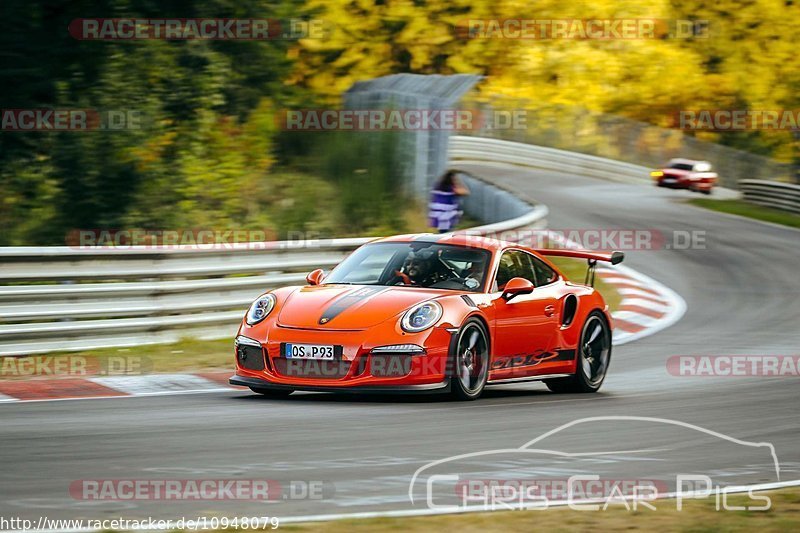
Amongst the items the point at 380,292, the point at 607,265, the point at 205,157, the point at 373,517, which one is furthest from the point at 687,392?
the point at 205,157

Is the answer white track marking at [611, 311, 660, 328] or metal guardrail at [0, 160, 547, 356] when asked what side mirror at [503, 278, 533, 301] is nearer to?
metal guardrail at [0, 160, 547, 356]

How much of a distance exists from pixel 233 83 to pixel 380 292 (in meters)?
12.7

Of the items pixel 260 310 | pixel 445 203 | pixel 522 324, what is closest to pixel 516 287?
pixel 522 324

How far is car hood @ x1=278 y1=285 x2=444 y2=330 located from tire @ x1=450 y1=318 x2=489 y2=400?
38cm

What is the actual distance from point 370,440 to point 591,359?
13.7ft

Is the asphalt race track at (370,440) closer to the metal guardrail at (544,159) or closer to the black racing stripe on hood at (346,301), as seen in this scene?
the black racing stripe on hood at (346,301)

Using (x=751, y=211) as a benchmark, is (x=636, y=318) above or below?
above

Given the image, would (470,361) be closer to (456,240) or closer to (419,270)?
(419,270)

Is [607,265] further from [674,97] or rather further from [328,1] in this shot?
[674,97]

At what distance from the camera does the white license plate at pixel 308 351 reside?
929 centimetres

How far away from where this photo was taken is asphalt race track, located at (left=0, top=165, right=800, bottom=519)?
6.05 meters

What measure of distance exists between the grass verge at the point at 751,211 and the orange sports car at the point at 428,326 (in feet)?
65.6

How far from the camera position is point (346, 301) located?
970 centimetres

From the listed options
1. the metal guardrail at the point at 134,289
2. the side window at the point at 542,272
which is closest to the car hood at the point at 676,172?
the metal guardrail at the point at 134,289
